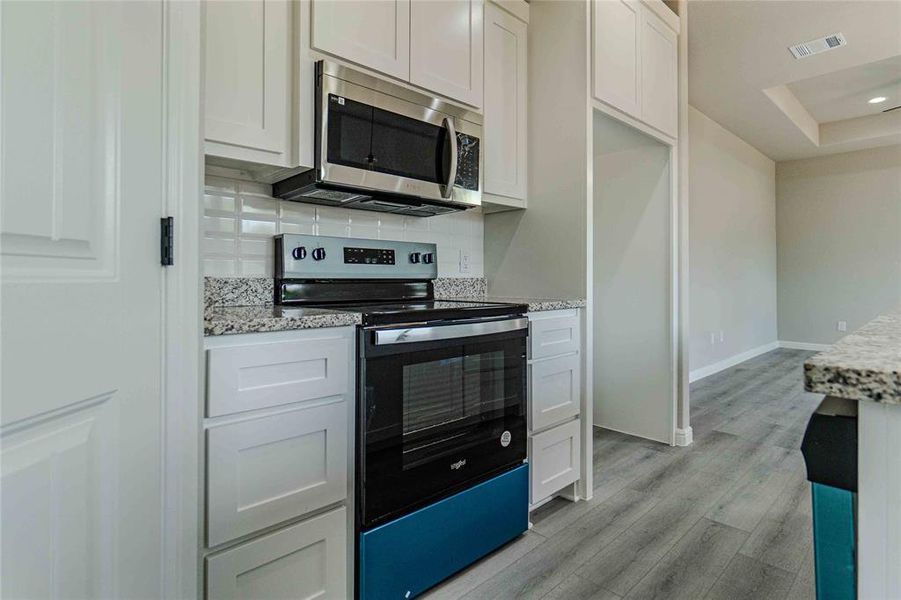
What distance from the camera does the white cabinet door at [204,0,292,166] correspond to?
4.71 feet

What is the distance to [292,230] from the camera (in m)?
1.91

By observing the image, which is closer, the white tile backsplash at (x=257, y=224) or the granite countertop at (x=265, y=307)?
the granite countertop at (x=265, y=307)

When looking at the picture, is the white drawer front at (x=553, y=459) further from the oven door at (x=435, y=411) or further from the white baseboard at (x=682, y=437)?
the white baseboard at (x=682, y=437)

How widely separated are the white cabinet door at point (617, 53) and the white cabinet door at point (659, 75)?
0.08 meters

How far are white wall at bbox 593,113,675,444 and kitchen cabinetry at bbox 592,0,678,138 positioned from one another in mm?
213

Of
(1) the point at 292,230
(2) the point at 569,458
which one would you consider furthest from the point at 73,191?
(2) the point at 569,458

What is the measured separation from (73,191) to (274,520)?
97 centimetres

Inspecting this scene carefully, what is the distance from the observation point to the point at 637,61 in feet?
8.54

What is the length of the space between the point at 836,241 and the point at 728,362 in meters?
2.62

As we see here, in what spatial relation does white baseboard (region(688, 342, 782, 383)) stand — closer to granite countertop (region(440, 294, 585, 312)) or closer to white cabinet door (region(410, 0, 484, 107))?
granite countertop (region(440, 294, 585, 312))

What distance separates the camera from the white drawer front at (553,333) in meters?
2.03

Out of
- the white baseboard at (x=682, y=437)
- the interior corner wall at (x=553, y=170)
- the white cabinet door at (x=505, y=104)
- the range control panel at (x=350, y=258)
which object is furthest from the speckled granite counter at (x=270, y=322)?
the white baseboard at (x=682, y=437)

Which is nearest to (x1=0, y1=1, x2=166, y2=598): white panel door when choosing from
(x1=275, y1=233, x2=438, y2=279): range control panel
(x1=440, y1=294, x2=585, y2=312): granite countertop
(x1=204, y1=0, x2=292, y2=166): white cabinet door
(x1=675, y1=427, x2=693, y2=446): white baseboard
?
(x1=204, y1=0, x2=292, y2=166): white cabinet door

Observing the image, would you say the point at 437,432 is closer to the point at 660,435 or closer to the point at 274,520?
the point at 274,520
